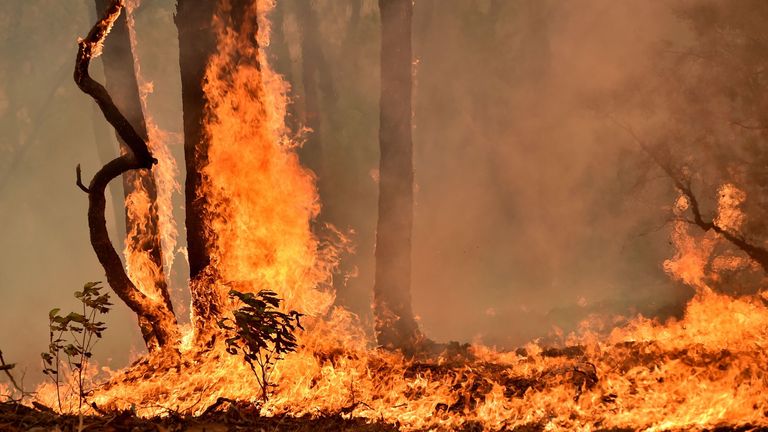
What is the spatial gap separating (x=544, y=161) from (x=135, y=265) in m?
18.1

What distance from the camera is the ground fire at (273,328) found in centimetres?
504

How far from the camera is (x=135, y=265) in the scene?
8945 millimetres

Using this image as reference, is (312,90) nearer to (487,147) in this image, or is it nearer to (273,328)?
(487,147)

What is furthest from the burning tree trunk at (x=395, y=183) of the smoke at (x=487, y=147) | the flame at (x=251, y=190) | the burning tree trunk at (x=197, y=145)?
the smoke at (x=487, y=147)

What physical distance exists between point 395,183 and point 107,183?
5184mm

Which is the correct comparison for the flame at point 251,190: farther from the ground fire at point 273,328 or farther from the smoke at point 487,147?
the smoke at point 487,147

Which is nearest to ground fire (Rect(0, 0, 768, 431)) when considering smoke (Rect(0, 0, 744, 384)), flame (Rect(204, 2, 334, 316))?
flame (Rect(204, 2, 334, 316))

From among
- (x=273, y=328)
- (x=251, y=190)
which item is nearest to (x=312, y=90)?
(x=251, y=190)

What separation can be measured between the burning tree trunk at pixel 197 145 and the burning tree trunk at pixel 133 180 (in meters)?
1.29

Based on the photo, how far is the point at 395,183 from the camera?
11.3 m

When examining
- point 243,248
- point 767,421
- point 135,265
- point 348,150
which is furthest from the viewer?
point 348,150

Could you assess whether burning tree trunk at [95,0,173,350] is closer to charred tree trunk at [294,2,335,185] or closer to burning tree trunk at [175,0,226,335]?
burning tree trunk at [175,0,226,335]

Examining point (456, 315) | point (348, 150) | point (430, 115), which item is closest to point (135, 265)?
point (456, 315)

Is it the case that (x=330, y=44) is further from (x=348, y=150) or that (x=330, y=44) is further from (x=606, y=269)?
(x=606, y=269)
